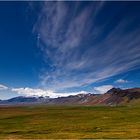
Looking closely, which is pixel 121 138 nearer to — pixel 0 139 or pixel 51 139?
pixel 51 139

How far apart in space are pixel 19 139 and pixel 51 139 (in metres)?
6.68

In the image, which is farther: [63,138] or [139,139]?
[63,138]

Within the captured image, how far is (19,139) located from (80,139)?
12661 mm

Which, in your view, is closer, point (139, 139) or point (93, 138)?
point (139, 139)

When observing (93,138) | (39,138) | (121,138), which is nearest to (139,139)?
(121,138)

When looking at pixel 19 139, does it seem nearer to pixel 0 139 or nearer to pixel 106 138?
pixel 0 139

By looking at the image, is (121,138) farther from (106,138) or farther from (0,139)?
(0,139)

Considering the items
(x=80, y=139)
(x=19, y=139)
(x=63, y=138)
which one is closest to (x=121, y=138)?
(x=80, y=139)

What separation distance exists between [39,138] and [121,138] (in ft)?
56.3

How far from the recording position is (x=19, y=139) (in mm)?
51594

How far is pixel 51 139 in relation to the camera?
51188mm

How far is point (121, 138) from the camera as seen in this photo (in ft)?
166

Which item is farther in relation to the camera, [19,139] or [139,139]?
[19,139]

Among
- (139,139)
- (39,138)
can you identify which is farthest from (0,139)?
(139,139)
